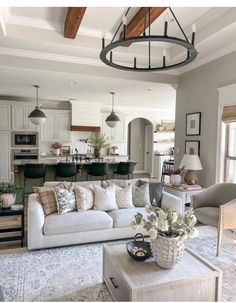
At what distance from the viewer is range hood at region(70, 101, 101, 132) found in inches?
334

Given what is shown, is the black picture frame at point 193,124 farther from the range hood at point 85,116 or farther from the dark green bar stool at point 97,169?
the range hood at point 85,116

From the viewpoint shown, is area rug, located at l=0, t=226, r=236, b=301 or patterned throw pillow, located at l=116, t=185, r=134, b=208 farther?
patterned throw pillow, located at l=116, t=185, r=134, b=208

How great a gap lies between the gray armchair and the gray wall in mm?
720

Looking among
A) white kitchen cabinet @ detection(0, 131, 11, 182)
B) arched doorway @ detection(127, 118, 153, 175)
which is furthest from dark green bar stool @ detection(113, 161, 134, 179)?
arched doorway @ detection(127, 118, 153, 175)

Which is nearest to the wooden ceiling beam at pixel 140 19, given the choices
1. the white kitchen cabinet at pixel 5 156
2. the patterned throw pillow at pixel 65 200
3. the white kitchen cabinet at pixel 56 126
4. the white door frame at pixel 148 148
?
the patterned throw pillow at pixel 65 200

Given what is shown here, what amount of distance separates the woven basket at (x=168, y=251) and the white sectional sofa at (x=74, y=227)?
4.60 feet

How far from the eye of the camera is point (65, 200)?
328 cm

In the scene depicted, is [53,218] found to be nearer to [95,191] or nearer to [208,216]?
[95,191]

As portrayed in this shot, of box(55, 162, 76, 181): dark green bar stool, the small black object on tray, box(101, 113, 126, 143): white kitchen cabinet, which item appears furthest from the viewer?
box(101, 113, 126, 143): white kitchen cabinet

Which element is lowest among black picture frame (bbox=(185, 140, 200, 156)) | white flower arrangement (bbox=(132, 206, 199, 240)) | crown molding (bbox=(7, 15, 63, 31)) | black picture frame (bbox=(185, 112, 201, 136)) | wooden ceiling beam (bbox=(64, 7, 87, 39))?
white flower arrangement (bbox=(132, 206, 199, 240))

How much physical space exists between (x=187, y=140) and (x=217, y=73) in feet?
4.72

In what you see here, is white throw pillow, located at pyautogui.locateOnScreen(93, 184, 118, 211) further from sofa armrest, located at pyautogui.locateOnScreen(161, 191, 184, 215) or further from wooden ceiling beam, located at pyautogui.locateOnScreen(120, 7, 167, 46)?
wooden ceiling beam, located at pyautogui.locateOnScreen(120, 7, 167, 46)

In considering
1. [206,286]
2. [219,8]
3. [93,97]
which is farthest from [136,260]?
[93,97]

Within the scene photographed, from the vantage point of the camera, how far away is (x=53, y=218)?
3109 mm
